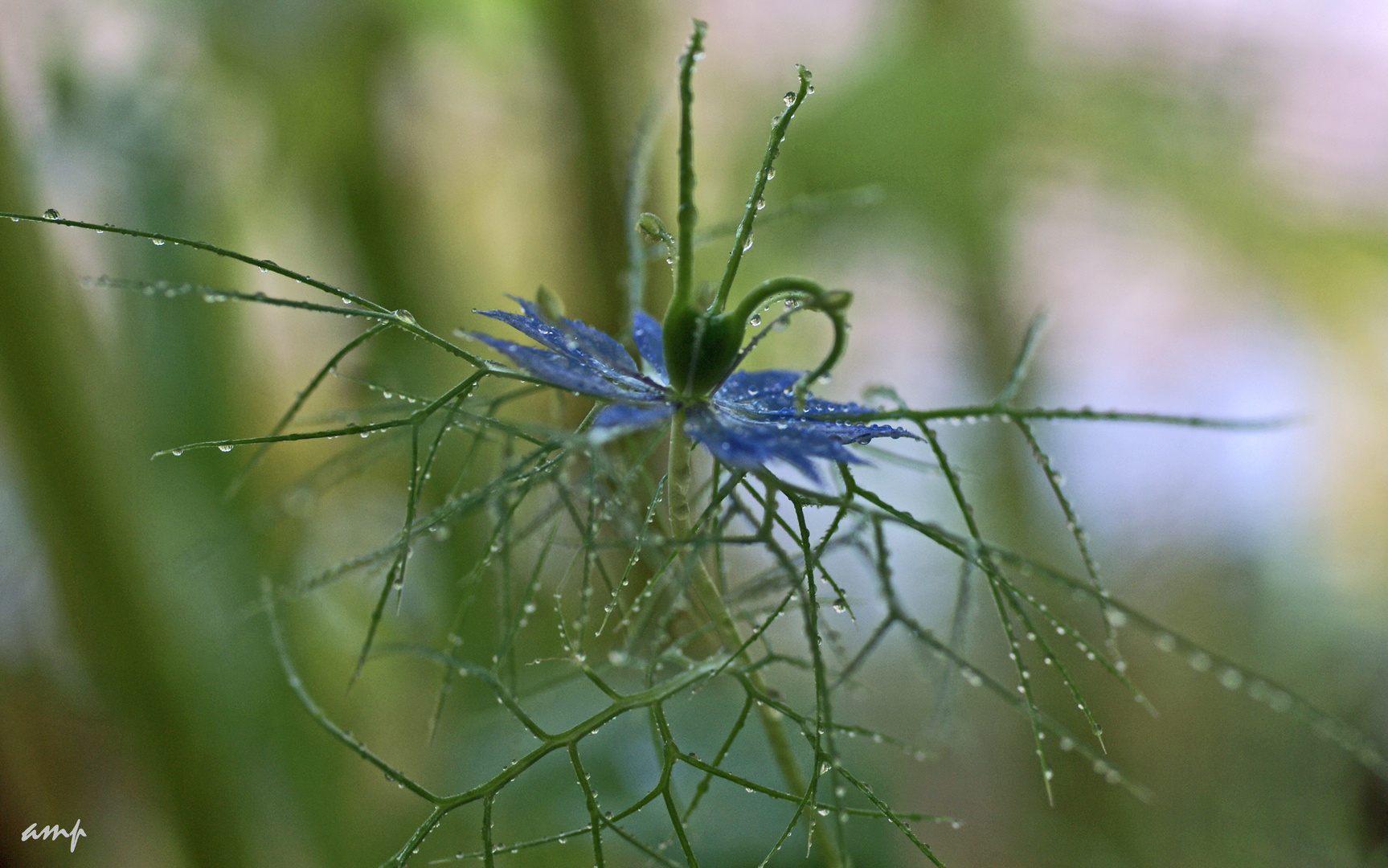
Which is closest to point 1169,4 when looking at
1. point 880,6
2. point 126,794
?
point 880,6

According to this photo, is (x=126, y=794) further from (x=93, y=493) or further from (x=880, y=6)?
(x=880, y=6)

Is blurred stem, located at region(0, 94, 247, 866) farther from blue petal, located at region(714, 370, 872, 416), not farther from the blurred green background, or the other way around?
blue petal, located at region(714, 370, 872, 416)

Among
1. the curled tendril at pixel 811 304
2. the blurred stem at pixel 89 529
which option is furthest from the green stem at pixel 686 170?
the blurred stem at pixel 89 529

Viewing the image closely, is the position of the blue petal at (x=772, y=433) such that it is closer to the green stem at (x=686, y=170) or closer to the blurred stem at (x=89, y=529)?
the green stem at (x=686, y=170)

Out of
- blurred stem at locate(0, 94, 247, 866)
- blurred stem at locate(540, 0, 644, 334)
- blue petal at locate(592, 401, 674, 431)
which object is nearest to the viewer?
blue petal at locate(592, 401, 674, 431)

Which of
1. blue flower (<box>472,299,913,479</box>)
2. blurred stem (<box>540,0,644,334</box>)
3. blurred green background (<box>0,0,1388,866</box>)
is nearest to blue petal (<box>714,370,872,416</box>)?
blue flower (<box>472,299,913,479</box>)

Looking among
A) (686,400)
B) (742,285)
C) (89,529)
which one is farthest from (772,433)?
(742,285)

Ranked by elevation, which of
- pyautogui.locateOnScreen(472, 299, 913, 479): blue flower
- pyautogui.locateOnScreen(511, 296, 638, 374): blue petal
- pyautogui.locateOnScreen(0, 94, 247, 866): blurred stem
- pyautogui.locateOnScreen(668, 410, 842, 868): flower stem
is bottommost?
pyautogui.locateOnScreen(668, 410, 842, 868): flower stem

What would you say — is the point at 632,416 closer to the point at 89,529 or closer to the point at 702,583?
the point at 702,583
